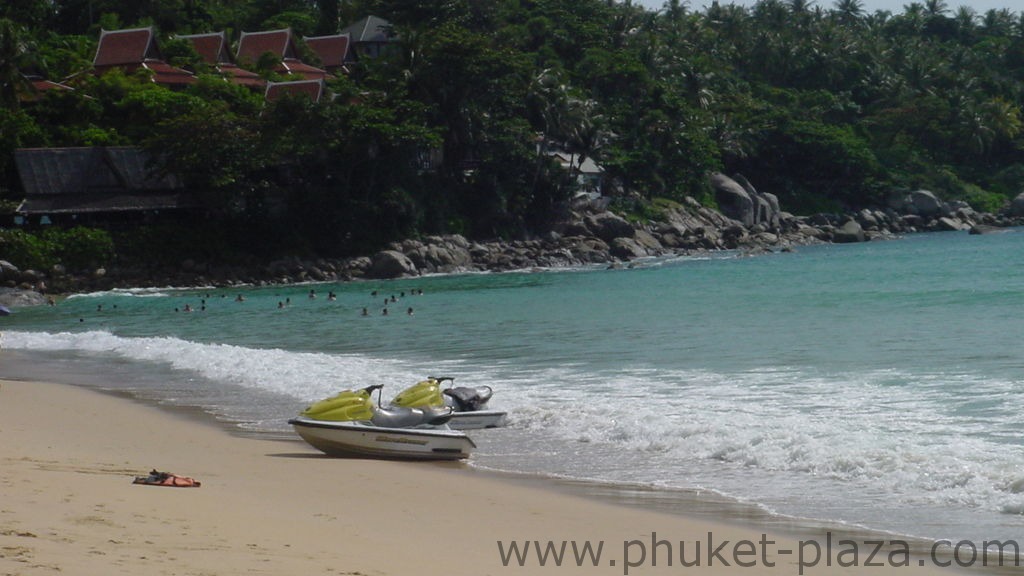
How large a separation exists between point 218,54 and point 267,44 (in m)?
4.44

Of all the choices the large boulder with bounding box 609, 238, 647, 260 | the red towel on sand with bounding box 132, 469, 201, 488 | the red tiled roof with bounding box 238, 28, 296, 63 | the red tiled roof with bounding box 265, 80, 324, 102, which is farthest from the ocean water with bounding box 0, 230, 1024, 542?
the red tiled roof with bounding box 238, 28, 296, 63

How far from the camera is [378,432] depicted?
486 inches

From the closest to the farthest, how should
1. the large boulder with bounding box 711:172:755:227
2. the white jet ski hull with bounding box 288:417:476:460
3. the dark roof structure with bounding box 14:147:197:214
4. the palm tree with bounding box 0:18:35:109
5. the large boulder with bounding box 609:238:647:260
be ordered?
the white jet ski hull with bounding box 288:417:476:460 → the dark roof structure with bounding box 14:147:197:214 → the palm tree with bounding box 0:18:35:109 → the large boulder with bounding box 609:238:647:260 → the large boulder with bounding box 711:172:755:227

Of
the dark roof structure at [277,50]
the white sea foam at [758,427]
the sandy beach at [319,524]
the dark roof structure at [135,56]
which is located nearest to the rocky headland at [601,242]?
the dark roof structure at [135,56]

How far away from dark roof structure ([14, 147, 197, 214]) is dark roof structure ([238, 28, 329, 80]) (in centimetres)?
1653

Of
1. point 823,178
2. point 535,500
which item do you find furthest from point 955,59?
point 535,500

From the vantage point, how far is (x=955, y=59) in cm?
9912

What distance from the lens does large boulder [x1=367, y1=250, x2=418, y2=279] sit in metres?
55.1

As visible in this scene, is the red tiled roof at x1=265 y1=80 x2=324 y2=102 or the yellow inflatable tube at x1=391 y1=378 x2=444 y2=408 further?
the red tiled roof at x1=265 y1=80 x2=324 y2=102

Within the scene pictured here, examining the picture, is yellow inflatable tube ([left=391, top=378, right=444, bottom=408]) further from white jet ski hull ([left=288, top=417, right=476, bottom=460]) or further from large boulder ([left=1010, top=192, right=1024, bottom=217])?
large boulder ([left=1010, top=192, right=1024, bottom=217])

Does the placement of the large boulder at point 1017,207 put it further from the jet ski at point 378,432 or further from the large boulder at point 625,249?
the jet ski at point 378,432

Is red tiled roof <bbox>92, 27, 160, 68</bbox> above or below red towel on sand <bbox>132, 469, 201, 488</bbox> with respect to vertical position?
above

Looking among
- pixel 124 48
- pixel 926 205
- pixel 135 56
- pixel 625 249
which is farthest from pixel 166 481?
pixel 926 205

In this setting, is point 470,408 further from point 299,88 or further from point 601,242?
point 299,88
